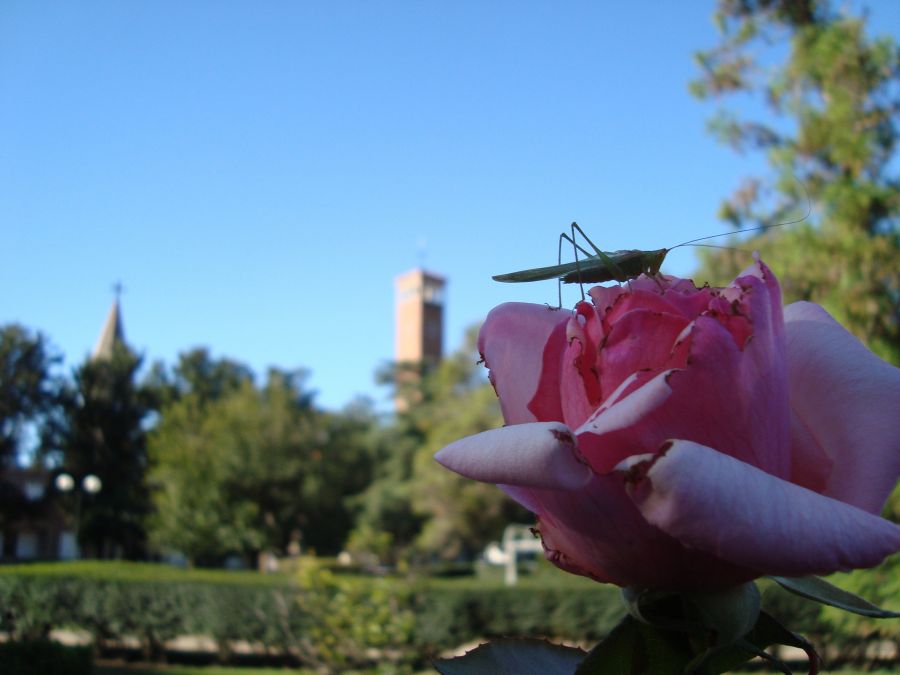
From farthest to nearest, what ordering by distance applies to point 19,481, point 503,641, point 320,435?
point 320,435 → point 19,481 → point 503,641

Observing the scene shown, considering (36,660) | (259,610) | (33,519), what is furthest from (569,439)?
(33,519)

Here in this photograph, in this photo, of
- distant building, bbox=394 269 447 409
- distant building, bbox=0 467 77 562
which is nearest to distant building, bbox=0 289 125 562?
distant building, bbox=0 467 77 562

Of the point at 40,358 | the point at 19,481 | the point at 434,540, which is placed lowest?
the point at 434,540

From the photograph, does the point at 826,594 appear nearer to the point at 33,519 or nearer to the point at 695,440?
the point at 695,440

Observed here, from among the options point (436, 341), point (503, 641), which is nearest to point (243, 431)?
point (503, 641)

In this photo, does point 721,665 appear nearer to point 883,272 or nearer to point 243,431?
point 883,272

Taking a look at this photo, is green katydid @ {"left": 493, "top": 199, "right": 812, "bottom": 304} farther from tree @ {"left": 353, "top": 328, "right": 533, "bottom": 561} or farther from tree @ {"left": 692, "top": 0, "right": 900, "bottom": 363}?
tree @ {"left": 353, "top": 328, "right": 533, "bottom": 561}
